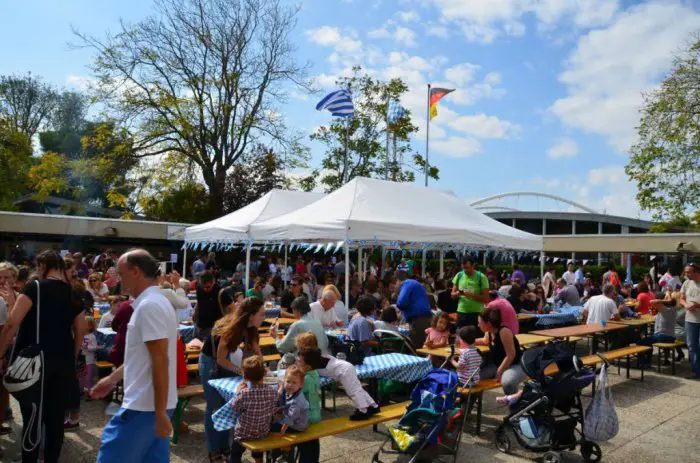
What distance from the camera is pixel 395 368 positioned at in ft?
17.2

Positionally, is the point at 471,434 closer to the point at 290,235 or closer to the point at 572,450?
the point at 572,450

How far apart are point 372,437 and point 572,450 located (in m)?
1.73

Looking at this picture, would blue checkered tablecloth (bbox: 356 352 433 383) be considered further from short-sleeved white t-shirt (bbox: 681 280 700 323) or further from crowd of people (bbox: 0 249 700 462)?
short-sleeved white t-shirt (bbox: 681 280 700 323)

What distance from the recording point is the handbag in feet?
11.4

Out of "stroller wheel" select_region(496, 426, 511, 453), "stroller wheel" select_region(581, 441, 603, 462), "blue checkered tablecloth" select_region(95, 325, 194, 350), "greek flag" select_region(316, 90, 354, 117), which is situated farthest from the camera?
"greek flag" select_region(316, 90, 354, 117)

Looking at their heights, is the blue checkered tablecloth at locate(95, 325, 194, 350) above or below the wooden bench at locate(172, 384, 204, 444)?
above

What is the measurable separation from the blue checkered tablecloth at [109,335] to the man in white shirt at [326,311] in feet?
5.48

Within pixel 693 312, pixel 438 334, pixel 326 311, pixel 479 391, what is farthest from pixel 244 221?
pixel 693 312

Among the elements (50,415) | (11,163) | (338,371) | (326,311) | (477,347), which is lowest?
(50,415)

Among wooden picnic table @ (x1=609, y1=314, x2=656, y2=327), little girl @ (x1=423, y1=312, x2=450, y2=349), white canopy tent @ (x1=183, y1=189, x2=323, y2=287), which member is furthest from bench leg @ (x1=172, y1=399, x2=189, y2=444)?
wooden picnic table @ (x1=609, y1=314, x2=656, y2=327)

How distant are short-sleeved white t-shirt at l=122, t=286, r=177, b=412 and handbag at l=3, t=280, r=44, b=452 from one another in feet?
4.32

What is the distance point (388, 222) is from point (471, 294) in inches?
82.1

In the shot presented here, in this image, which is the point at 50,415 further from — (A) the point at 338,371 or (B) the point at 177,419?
(A) the point at 338,371

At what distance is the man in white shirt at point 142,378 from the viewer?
254 centimetres
